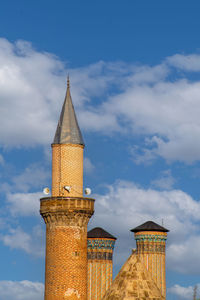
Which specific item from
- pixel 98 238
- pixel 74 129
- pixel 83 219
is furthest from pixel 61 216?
pixel 98 238

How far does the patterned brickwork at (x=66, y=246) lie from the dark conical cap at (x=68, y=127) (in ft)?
11.5

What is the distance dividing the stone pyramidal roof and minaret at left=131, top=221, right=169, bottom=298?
20.5 m

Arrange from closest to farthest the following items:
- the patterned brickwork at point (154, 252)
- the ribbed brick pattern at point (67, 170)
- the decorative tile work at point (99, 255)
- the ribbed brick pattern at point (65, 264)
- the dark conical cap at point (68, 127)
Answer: the ribbed brick pattern at point (65, 264) < the ribbed brick pattern at point (67, 170) < the dark conical cap at point (68, 127) < the patterned brickwork at point (154, 252) < the decorative tile work at point (99, 255)

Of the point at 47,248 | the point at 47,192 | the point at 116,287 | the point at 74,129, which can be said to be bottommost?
the point at 116,287

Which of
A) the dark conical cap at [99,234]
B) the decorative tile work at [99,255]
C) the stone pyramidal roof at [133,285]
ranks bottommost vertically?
the stone pyramidal roof at [133,285]

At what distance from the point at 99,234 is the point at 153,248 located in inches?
196

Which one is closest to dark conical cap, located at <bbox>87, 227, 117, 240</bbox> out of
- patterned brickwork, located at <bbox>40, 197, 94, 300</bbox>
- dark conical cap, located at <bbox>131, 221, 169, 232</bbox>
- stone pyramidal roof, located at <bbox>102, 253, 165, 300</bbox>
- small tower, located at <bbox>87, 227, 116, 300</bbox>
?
small tower, located at <bbox>87, 227, 116, 300</bbox>

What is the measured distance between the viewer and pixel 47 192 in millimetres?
36906

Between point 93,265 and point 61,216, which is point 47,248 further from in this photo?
point 93,265

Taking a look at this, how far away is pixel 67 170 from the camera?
1433 inches

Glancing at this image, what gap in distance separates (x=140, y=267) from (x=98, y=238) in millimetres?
21893

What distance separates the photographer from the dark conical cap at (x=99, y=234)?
54.9 metres

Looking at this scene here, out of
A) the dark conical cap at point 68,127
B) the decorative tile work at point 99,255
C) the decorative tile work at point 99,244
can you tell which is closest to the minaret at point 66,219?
the dark conical cap at point 68,127

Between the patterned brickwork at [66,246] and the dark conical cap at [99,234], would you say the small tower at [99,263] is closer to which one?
the dark conical cap at [99,234]
